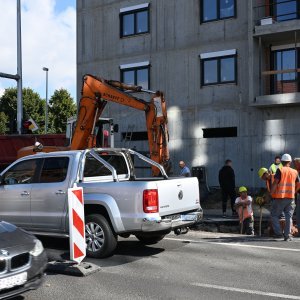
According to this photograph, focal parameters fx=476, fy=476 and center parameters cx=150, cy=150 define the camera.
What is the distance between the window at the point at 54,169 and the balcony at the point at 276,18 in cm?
1240

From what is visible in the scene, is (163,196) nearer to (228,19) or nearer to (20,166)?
(20,166)

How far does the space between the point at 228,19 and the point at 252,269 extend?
14652mm

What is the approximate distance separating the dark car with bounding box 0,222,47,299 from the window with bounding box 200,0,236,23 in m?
16.5

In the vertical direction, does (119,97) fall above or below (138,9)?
below

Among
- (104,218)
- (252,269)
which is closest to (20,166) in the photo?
(104,218)

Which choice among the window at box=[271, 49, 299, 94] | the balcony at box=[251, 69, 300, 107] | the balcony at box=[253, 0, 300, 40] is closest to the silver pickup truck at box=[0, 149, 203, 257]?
the balcony at box=[251, 69, 300, 107]

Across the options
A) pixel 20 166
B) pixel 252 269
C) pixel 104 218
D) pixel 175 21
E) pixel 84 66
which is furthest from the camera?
pixel 84 66

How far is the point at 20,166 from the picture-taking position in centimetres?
877

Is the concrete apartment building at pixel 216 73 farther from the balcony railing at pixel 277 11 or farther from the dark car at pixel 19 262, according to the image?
the dark car at pixel 19 262

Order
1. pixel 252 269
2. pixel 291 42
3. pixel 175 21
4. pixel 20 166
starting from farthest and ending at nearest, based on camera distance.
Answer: pixel 175 21, pixel 291 42, pixel 20 166, pixel 252 269

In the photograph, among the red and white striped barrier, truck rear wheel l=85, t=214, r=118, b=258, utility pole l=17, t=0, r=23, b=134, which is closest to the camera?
the red and white striped barrier

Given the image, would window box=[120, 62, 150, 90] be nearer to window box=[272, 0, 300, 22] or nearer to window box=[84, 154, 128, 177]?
window box=[272, 0, 300, 22]

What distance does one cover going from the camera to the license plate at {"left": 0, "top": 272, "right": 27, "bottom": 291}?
15.9ft

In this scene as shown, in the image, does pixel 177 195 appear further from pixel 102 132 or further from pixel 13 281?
pixel 102 132
